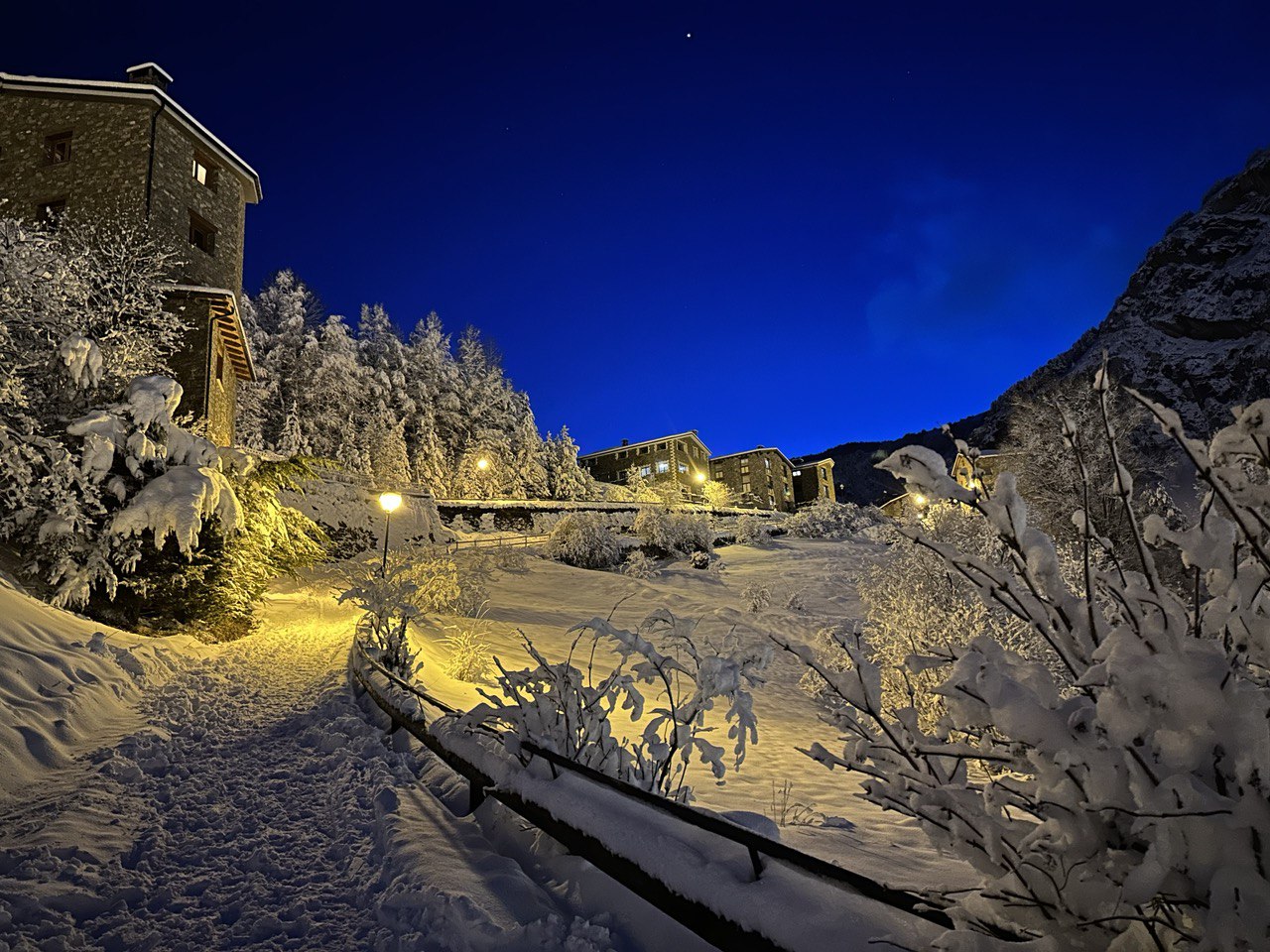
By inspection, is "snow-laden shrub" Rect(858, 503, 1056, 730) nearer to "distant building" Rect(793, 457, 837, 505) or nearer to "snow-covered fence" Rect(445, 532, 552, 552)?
"snow-covered fence" Rect(445, 532, 552, 552)

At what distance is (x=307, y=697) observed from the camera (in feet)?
23.4

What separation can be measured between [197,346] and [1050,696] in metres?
22.4

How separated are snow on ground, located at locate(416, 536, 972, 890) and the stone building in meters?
12.0

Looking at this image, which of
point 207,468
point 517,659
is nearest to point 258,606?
point 207,468

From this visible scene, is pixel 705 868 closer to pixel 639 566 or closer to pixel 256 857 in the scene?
pixel 256 857

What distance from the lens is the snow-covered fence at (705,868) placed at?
5.73 ft

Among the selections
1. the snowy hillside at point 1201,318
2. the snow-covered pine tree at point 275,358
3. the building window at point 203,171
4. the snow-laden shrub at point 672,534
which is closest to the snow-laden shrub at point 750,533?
the snow-laden shrub at point 672,534

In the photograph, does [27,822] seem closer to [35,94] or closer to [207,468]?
[207,468]

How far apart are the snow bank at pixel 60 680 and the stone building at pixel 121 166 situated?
12809 mm

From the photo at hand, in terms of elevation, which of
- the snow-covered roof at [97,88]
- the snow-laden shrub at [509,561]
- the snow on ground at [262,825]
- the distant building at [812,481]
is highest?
the snow-covered roof at [97,88]

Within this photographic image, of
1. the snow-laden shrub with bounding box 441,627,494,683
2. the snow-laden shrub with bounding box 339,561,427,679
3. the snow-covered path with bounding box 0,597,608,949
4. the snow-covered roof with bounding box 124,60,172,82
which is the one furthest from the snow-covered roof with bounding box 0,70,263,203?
the snow-covered path with bounding box 0,597,608,949

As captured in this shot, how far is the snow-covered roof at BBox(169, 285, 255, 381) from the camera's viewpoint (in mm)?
18062

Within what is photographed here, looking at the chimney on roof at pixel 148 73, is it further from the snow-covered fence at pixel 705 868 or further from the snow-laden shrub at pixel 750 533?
the snow-laden shrub at pixel 750 533

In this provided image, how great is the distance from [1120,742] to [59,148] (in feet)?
98.8
